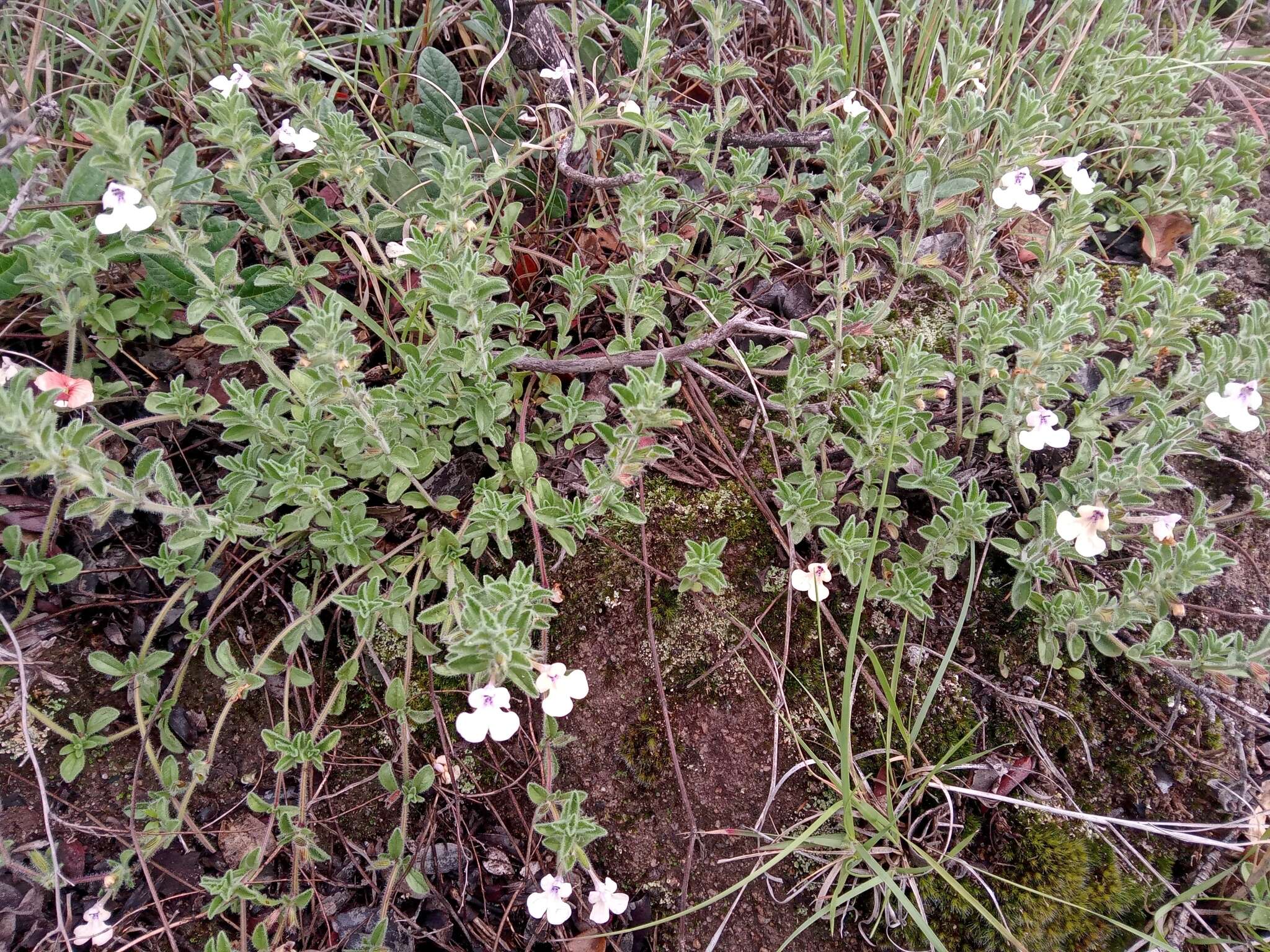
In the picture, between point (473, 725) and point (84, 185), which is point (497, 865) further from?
point (84, 185)

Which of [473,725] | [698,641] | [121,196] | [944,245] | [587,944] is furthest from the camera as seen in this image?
[944,245]

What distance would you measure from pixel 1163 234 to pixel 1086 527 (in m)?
1.97

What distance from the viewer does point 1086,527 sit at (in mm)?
2234

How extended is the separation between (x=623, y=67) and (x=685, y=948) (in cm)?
362

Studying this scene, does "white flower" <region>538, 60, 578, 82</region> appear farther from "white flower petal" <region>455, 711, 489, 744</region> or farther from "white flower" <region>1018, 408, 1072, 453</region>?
"white flower petal" <region>455, 711, 489, 744</region>

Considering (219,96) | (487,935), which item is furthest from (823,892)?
(219,96)

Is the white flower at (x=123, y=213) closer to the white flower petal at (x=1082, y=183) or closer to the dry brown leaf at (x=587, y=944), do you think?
the dry brown leaf at (x=587, y=944)

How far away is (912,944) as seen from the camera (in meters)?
2.13

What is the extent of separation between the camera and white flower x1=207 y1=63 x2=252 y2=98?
232 centimetres

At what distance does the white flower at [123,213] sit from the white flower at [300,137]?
0.65 m

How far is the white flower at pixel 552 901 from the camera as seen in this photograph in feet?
6.42

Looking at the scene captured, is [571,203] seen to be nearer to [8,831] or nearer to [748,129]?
[748,129]

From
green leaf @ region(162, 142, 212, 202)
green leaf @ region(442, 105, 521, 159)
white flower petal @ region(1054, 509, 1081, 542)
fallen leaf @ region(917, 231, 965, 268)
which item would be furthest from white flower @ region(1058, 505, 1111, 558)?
green leaf @ region(162, 142, 212, 202)

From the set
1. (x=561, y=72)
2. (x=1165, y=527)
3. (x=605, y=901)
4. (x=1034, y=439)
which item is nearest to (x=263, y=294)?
(x=561, y=72)
